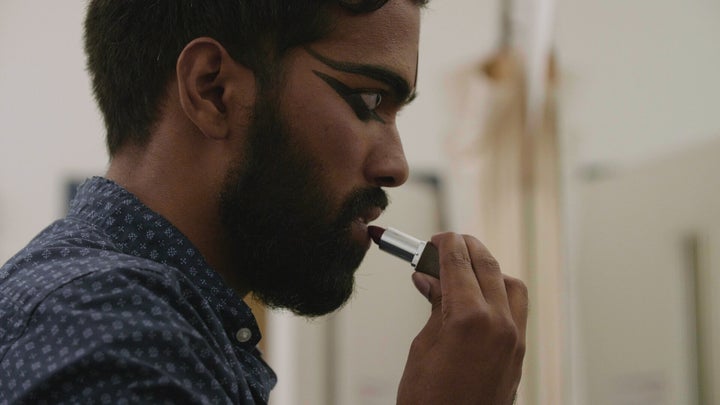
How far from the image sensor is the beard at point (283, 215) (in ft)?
2.55

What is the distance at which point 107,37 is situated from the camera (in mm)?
835

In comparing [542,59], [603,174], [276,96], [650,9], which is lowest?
[276,96]

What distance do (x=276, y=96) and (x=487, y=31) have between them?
4.80ft

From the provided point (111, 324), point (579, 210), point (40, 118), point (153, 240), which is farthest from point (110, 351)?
point (40, 118)

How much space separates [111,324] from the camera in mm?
540

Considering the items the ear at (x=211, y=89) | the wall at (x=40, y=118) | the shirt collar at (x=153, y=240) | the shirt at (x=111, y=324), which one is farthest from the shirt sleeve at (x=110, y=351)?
the wall at (x=40, y=118)

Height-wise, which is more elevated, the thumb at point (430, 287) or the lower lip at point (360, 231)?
the lower lip at point (360, 231)

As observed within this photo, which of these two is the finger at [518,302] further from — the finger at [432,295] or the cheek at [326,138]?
the cheek at [326,138]

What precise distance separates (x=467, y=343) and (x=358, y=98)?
9.8 inches

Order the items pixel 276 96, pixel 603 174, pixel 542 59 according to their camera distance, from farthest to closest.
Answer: pixel 603 174 < pixel 542 59 < pixel 276 96

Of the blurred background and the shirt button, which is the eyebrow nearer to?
the shirt button

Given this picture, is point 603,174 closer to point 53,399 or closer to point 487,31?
point 487,31

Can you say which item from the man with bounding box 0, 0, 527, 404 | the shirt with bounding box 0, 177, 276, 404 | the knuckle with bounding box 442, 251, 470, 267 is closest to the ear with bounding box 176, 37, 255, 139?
the man with bounding box 0, 0, 527, 404

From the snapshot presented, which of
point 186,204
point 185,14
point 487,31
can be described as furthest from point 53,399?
point 487,31
